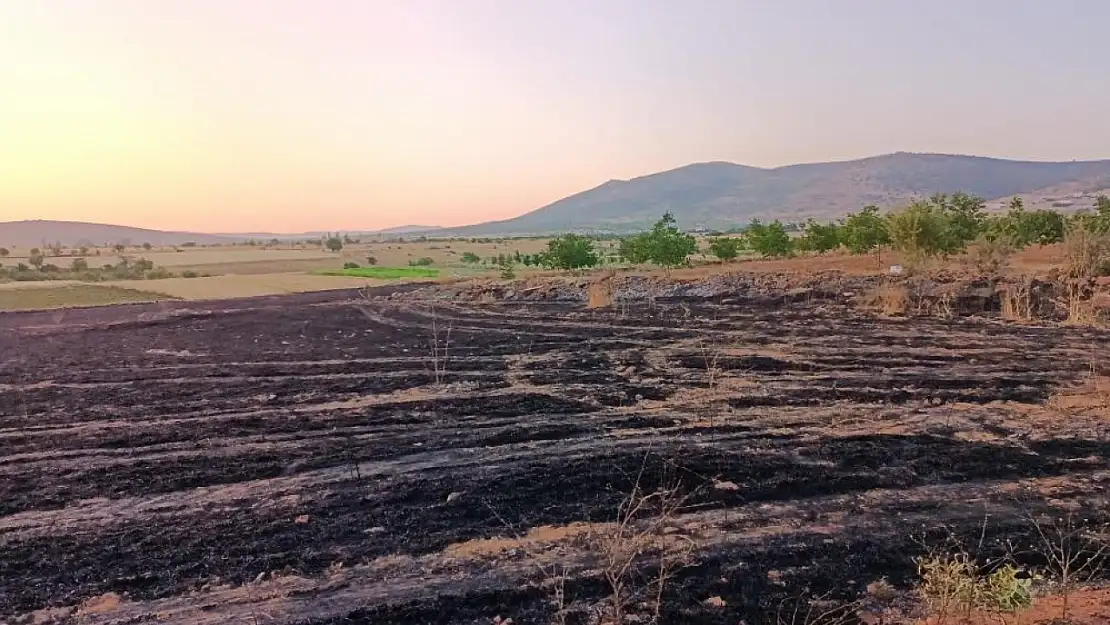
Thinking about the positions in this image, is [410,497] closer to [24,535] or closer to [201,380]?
[24,535]

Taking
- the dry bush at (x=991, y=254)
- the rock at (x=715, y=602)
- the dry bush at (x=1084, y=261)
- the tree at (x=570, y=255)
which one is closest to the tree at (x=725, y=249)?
the tree at (x=570, y=255)

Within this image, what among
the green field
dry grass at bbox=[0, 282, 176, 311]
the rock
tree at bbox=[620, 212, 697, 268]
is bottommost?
the rock

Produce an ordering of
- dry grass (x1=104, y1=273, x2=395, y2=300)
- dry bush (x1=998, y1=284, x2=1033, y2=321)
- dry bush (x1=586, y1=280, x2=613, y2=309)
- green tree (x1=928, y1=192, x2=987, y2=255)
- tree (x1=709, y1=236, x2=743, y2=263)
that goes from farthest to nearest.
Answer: tree (x1=709, y1=236, x2=743, y2=263) < dry grass (x1=104, y1=273, x2=395, y2=300) < green tree (x1=928, y1=192, x2=987, y2=255) < dry bush (x1=586, y1=280, x2=613, y2=309) < dry bush (x1=998, y1=284, x2=1033, y2=321)

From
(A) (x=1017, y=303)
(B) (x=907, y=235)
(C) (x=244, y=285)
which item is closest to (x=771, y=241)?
(B) (x=907, y=235)

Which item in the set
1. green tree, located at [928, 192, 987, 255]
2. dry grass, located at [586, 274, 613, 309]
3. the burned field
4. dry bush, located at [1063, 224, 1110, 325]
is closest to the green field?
dry grass, located at [586, 274, 613, 309]

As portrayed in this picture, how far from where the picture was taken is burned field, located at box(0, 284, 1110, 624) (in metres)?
4.53

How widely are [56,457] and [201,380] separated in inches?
174

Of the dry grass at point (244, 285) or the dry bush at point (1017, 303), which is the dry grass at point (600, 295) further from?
the dry grass at point (244, 285)

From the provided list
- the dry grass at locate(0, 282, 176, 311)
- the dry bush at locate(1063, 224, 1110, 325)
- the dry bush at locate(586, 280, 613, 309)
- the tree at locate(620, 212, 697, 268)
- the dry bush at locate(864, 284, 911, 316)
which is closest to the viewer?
the dry bush at locate(864, 284, 911, 316)

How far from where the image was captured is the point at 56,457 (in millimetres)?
7652

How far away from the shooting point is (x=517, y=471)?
6641 millimetres

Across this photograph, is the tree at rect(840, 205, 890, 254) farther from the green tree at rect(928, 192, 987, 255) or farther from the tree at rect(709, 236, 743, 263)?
the tree at rect(709, 236, 743, 263)

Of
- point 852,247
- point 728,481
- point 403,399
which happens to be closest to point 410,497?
point 728,481

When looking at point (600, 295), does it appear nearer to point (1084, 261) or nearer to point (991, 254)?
point (991, 254)
